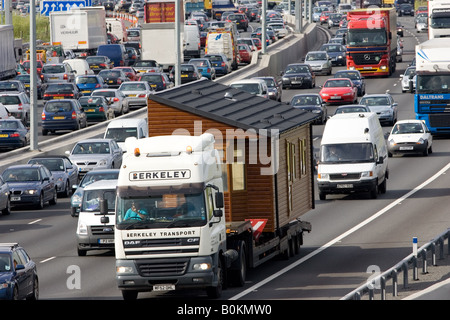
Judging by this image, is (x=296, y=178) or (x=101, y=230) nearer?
(x=296, y=178)

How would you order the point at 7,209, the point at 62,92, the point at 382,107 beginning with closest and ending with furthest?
the point at 7,209
the point at 382,107
the point at 62,92

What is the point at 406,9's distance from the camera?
148250 mm

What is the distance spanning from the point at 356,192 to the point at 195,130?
44.9 feet

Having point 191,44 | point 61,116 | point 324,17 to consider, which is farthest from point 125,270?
point 324,17

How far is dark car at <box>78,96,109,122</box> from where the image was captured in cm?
6141

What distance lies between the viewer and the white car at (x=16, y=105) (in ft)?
198

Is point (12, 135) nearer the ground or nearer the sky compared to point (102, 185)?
nearer the ground

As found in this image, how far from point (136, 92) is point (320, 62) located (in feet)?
64.7

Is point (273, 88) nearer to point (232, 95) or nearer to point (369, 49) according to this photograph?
point (369, 49)

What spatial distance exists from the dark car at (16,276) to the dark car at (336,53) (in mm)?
65026

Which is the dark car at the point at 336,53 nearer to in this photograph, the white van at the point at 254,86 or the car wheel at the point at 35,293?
the white van at the point at 254,86

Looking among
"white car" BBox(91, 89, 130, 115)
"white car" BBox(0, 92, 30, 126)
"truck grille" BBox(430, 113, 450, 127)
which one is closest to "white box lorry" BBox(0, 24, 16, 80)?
"white car" BBox(91, 89, 130, 115)

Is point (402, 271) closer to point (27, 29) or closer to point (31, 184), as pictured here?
point (31, 184)
